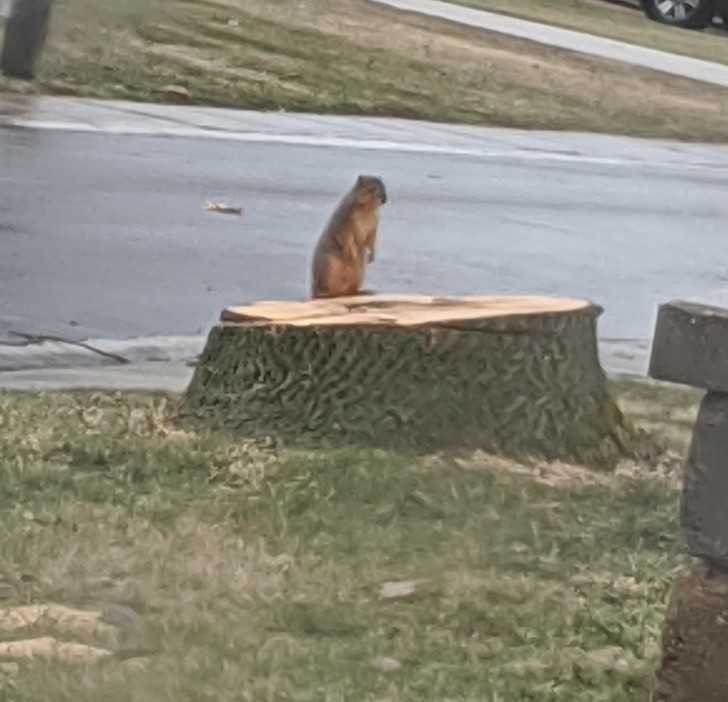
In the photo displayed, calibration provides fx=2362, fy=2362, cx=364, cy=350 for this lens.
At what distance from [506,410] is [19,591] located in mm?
1937

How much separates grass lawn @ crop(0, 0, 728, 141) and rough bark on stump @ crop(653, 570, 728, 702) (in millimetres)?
11466

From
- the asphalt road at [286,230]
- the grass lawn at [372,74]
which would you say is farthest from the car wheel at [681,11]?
the asphalt road at [286,230]

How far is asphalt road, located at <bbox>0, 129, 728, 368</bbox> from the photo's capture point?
32.1ft

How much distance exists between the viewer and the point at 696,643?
4.14m

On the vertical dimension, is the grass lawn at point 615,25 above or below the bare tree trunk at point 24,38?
above

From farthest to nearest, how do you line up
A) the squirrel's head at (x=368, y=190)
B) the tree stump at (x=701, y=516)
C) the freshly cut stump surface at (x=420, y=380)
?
the squirrel's head at (x=368, y=190), the freshly cut stump surface at (x=420, y=380), the tree stump at (x=701, y=516)

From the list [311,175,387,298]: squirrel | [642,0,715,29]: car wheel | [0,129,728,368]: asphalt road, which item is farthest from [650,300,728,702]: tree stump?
[642,0,715,29]: car wheel

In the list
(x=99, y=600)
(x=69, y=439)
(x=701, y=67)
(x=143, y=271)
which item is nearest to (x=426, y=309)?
(x=69, y=439)

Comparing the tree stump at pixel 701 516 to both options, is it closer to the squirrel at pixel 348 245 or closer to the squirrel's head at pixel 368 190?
the squirrel at pixel 348 245

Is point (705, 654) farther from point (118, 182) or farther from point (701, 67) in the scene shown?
point (701, 67)

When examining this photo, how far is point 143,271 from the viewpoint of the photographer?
10219mm

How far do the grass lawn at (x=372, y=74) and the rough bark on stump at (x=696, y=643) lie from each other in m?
11.5

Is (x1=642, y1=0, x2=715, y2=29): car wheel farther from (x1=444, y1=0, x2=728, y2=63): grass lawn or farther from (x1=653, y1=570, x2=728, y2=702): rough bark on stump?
(x1=653, y1=570, x2=728, y2=702): rough bark on stump

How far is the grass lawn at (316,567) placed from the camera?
4.51 m
